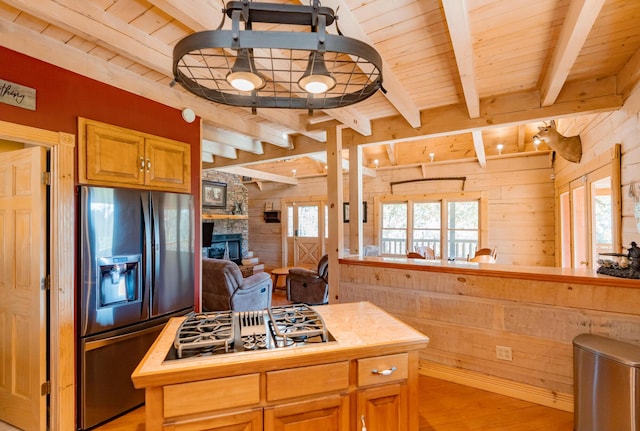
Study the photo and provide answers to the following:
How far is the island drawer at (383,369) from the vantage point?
53.9 inches

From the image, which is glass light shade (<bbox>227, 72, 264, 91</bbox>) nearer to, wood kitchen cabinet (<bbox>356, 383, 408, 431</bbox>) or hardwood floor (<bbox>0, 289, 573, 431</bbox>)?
wood kitchen cabinet (<bbox>356, 383, 408, 431</bbox>)

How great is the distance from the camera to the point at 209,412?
119cm

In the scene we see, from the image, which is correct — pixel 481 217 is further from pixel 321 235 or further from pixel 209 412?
pixel 209 412

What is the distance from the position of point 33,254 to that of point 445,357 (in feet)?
10.5

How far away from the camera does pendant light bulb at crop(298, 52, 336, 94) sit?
114cm

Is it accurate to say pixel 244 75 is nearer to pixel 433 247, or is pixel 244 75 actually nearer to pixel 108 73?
pixel 108 73

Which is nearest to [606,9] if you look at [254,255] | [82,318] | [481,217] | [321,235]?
[82,318]

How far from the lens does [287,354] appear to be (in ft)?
4.13

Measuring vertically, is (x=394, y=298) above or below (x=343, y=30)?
below

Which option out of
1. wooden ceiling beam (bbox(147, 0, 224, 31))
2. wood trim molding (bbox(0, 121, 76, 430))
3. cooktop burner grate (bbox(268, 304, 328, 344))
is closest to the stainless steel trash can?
cooktop burner grate (bbox(268, 304, 328, 344))

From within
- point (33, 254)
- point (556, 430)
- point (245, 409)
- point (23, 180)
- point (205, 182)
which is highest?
point (205, 182)

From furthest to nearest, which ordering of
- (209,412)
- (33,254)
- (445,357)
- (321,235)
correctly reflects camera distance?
1. (321,235)
2. (445,357)
3. (33,254)
4. (209,412)

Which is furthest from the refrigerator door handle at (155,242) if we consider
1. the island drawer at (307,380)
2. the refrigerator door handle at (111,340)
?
the island drawer at (307,380)

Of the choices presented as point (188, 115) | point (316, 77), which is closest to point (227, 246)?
point (188, 115)
